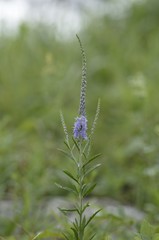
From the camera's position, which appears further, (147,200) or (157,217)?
(147,200)

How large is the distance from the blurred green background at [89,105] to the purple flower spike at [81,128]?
0.98 metres

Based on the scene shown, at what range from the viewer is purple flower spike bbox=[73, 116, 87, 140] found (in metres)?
1.76

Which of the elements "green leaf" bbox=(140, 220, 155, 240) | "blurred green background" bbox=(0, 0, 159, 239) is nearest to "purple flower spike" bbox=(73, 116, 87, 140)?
"green leaf" bbox=(140, 220, 155, 240)

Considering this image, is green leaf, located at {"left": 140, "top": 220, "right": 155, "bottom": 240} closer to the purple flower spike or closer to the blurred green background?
the purple flower spike

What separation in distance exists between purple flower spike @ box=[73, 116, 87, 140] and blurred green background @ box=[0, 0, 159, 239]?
0.98m

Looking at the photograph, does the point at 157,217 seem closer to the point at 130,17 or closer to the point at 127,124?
the point at 127,124

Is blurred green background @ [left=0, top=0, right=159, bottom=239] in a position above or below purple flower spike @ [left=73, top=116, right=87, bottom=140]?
above

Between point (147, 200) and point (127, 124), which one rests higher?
point (127, 124)

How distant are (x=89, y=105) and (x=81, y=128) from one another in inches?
143

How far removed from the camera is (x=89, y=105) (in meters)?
5.41

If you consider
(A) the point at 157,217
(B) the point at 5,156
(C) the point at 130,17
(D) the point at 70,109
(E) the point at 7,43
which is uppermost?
(C) the point at 130,17

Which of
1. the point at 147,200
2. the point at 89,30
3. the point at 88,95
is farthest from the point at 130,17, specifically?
the point at 147,200

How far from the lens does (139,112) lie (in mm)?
4430

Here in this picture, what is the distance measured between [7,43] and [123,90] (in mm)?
1348
